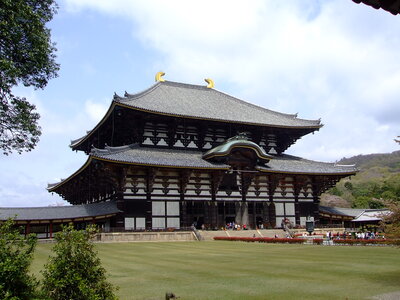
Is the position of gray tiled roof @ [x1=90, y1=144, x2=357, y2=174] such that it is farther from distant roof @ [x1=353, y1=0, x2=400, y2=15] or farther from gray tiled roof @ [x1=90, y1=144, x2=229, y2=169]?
distant roof @ [x1=353, y1=0, x2=400, y2=15]

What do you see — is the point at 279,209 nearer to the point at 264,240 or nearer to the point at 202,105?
the point at 264,240

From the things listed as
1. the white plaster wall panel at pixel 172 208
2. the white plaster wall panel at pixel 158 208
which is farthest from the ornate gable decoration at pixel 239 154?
the white plaster wall panel at pixel 158 208

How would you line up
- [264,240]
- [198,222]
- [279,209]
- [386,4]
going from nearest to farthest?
[386,4] < [264,240] < [198,222] < [279,209]

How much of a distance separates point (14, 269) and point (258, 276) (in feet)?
30.3

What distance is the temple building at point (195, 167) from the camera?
40938 millimetres

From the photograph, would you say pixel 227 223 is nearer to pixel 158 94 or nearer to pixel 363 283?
pixel 158 94

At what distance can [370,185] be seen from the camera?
112188 millimetres

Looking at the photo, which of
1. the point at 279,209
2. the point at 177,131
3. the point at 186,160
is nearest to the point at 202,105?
the point at 177,131

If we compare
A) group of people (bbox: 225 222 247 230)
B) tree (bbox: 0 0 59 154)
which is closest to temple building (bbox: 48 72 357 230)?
group of people (bbox: 225 222 247 230)

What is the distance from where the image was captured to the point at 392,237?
13906 mm

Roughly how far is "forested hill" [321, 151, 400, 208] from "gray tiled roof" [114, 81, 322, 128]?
1311cm

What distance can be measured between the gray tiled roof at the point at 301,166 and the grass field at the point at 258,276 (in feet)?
85.8

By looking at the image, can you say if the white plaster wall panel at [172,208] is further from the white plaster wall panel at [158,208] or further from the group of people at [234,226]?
the group of people at [234,226]

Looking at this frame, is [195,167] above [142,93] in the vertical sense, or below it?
below
